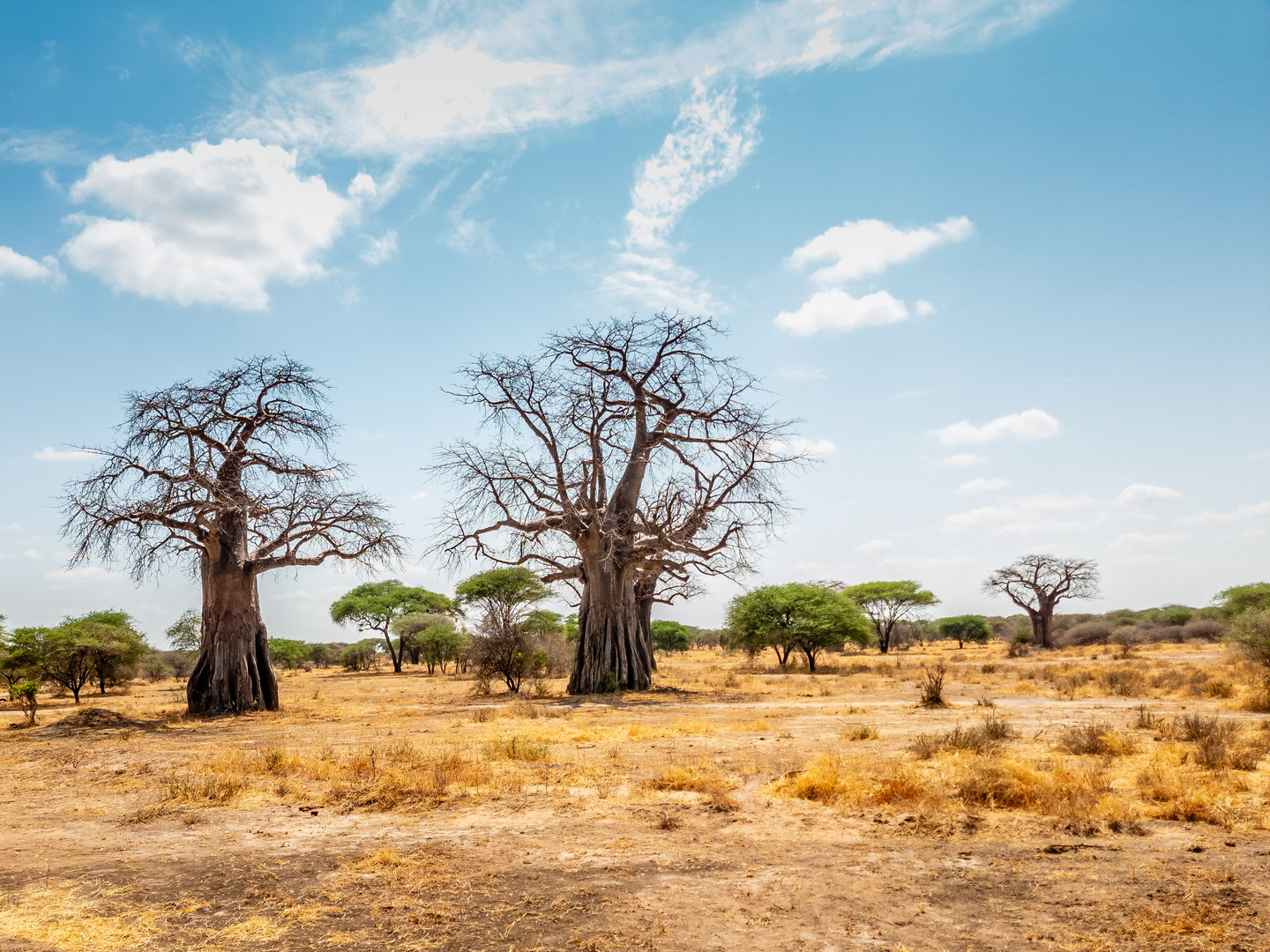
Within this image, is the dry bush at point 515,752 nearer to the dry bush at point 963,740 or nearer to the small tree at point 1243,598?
the dry bush at point 963,740

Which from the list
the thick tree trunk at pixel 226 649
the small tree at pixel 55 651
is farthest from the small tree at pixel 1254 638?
the small tree at pixel 55 651

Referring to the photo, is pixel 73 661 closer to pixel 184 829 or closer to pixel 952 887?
pixel 184 829

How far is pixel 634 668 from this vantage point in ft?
76.5

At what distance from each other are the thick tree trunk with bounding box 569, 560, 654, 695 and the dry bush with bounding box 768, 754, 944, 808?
46.9ft

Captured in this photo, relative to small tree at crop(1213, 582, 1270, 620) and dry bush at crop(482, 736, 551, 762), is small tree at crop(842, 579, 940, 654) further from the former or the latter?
dry bush at crop(482, 736, 551, 762)

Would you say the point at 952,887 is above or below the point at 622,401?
below

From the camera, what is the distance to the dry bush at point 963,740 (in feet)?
32.7

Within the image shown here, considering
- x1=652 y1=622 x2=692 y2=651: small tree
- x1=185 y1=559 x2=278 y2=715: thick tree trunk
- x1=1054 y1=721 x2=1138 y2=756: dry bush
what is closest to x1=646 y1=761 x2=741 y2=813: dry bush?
x1=1054 y1=721 x2=1138 y2=756: dry bush

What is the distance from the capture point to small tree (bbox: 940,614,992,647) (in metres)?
71.3

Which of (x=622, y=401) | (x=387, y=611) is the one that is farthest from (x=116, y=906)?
(x=387, y=611)

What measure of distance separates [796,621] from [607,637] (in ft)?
51.1

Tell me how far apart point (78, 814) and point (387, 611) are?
4617cm

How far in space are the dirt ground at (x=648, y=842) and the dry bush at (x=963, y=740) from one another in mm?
86

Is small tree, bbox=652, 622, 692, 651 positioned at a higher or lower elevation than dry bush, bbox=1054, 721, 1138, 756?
lower
